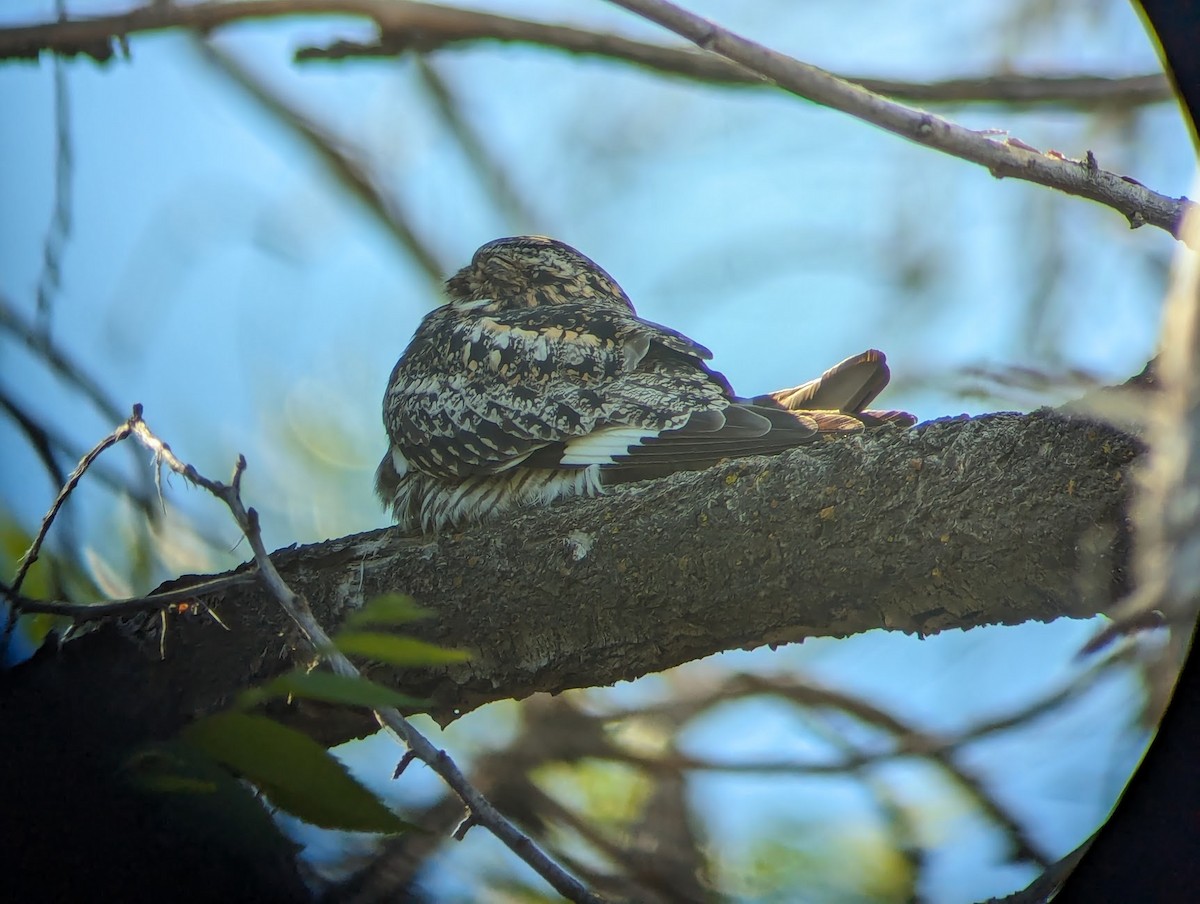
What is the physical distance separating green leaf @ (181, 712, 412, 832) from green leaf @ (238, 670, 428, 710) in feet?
0.10

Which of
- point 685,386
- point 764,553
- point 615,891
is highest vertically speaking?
point 685,386

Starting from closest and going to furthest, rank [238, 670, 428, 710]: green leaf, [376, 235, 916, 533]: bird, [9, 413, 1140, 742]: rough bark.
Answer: [238, 670, 428, 710]: green leaf, [9, 413, 1140, 742]: rough bark, [376, 235, 916, 533]: bird

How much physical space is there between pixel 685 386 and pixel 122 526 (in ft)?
1.56

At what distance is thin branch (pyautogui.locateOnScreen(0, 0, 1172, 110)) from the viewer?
89 centimetres

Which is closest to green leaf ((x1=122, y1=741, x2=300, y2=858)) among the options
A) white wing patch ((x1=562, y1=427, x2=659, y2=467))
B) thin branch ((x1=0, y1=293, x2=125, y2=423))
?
thin branch ((x1=0, y1=293, x2=125, y2=423))

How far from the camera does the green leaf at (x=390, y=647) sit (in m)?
0.79

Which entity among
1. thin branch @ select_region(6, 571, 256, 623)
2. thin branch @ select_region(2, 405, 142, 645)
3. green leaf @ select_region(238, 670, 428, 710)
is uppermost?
thin branch @ select_region(2, 405, 142, 645)

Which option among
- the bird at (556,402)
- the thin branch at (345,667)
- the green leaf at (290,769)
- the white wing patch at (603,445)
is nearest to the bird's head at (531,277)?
the bird at (556,402)

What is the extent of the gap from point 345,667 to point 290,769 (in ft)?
0.26

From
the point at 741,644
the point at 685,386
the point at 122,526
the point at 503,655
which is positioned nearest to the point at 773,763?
the point at 741,644

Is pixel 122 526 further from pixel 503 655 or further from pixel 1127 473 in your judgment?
pixel 1127 473

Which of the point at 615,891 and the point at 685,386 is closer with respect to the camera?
the point at 615,891

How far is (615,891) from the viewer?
3.00 ft

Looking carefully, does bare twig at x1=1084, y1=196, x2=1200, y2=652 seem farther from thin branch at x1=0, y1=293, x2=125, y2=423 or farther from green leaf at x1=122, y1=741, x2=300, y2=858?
thin branch at x1=0, y1=293, x2=125, y2=423
